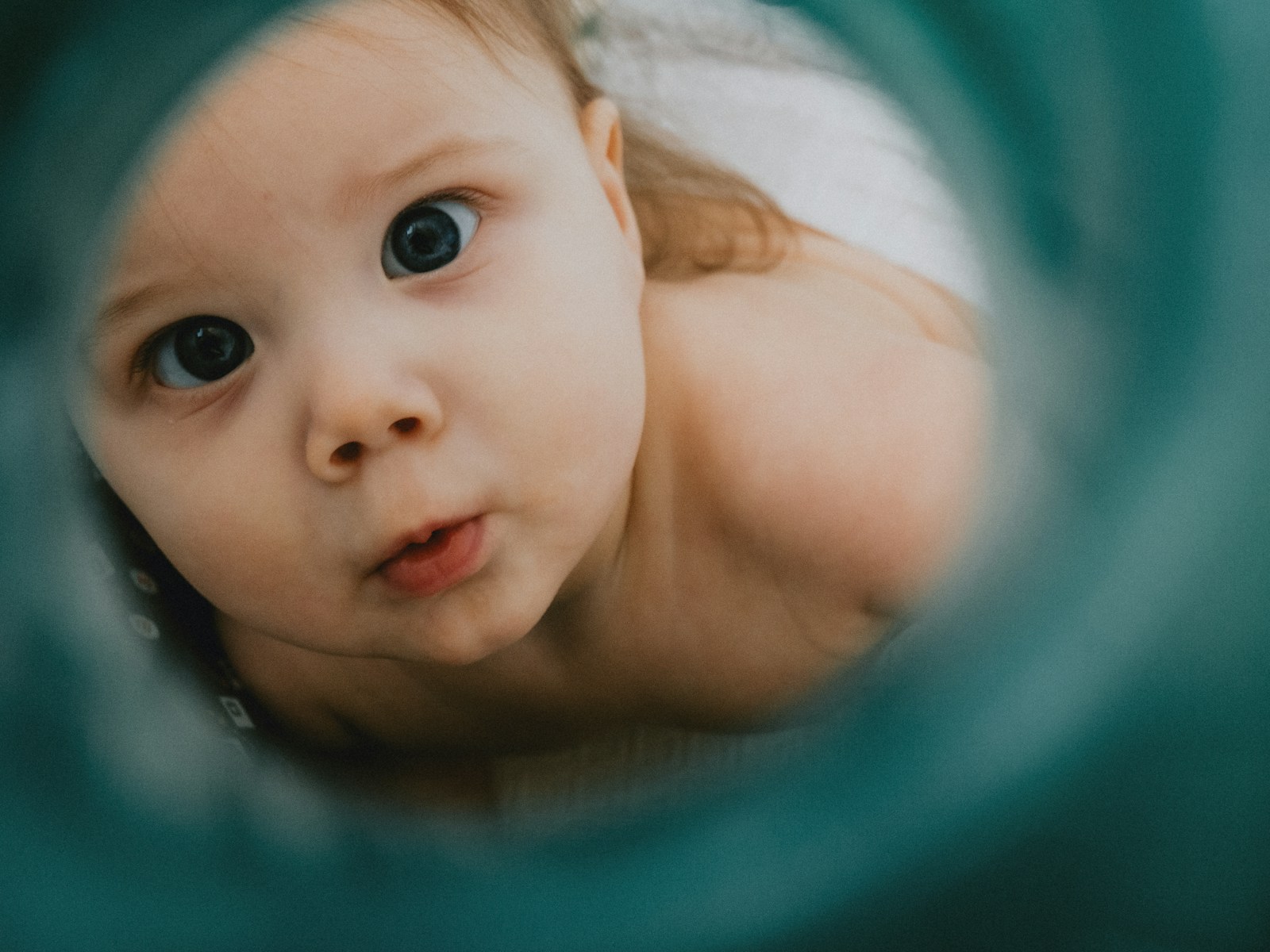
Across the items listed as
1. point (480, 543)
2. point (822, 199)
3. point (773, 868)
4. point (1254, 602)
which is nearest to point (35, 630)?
point (480, 543)

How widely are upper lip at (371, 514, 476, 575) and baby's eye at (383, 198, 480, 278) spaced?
0.30 ft

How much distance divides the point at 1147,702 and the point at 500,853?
0.78ft

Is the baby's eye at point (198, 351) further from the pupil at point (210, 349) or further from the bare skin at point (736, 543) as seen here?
the bare skin at point (736, 543)

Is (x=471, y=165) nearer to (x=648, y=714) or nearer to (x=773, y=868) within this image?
(x=773, y=868)

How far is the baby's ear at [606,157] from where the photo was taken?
22.2 inches

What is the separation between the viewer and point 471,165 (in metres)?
0.46

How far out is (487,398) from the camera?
45 cm

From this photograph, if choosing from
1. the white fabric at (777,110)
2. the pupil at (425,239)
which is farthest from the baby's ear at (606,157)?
the white fabric at (777,110)

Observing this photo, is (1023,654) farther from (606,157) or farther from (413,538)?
(606,157)

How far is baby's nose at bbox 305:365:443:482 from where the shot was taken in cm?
41

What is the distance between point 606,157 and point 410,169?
157 mm

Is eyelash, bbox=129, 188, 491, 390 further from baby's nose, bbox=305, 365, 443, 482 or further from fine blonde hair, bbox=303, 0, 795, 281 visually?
fine blonde hair, bbox=303, 0, 795, 281

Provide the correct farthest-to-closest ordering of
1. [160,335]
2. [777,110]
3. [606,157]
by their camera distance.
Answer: [777,110]
[606,157]
[160,335]

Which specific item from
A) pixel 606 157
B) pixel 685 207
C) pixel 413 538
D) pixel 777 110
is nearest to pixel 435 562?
pixel 413 538
